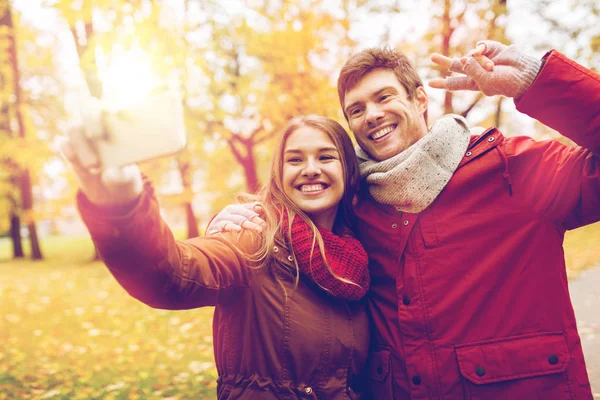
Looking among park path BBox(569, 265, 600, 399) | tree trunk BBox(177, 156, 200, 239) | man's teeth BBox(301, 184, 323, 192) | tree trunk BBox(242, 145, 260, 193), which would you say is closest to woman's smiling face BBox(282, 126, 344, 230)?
man's teeth BBox(301, 184, 323, 192)

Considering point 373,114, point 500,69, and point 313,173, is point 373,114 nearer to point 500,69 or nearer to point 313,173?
point 313,173

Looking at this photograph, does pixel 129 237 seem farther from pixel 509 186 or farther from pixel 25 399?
pixel 25 399

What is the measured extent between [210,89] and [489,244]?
9201 millimetres

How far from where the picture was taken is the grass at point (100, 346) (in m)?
4.08

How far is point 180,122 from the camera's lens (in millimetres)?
1046

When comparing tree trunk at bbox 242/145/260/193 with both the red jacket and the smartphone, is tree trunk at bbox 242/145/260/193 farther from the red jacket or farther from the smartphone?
the smartphone

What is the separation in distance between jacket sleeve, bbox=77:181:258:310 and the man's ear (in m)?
1.27

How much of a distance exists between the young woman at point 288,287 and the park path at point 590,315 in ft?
8.33

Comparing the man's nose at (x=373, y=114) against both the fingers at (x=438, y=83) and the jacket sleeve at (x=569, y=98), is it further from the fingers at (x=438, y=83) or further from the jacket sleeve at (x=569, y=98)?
the jacket sleeve at (x=569, y=98)

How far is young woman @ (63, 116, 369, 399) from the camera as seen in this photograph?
1556 millimetres

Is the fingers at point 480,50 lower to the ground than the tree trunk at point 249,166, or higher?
higher

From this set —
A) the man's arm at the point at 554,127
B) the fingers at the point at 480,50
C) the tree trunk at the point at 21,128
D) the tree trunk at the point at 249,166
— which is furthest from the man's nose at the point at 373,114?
the tree trunk at the point at 249,166

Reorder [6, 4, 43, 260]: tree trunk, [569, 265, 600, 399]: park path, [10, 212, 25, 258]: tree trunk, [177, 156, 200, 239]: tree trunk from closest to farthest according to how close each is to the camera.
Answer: [569, 265, 600, 399]: park path, [6, 4, 43, 260]: tree trunk, [177, 156, 200, 239]: tree trunk, [10, 212, 25, 258]: tree trunk

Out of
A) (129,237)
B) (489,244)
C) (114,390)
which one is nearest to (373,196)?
(489,244)
